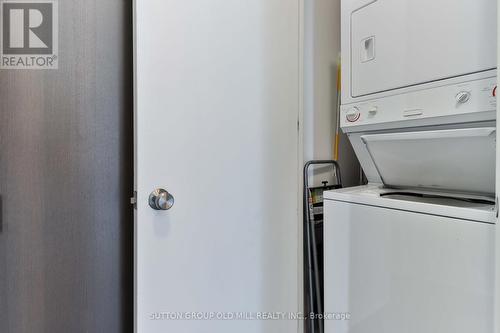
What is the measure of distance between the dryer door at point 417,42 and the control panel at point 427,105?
1.5 inches

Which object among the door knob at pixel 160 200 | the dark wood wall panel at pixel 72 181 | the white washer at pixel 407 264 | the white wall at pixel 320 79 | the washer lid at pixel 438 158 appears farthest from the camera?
the white wall at pixel 320 79

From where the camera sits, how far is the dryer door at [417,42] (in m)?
0.84

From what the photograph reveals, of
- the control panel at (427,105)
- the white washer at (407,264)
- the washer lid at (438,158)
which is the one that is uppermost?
the control panel at (427,105)

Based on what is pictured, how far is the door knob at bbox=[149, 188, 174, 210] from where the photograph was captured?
Result: 1.11 m

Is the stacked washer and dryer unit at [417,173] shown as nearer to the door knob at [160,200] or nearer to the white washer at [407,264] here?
the white washer at [407,264]

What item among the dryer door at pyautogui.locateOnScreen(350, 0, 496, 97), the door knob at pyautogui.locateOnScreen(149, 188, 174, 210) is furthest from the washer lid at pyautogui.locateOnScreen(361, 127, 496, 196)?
the door knob at pyautogui.locateOnScreen(149, 188, 174, 210)

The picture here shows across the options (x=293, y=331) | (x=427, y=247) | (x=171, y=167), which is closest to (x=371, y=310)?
(x=427, y=247)

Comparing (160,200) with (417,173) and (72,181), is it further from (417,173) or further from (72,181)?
(417,173)

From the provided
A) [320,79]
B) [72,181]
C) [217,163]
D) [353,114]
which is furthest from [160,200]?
[320,79]

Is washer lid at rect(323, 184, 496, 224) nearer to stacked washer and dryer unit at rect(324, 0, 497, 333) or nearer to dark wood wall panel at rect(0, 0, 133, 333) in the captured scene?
stacked washer and dryer unit at rect(324, 0, 497, 333)

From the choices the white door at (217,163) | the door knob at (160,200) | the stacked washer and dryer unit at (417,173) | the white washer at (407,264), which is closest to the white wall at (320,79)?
the white door at (217,163)

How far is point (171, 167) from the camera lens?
1148mm

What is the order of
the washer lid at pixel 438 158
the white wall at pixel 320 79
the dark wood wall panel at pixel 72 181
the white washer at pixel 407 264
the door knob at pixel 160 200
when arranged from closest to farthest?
the white washer at pixel 407 264, the washer lid at pixel 438 158, the door knob at pixel 160 200, the dark wood wall panel at pixel 72 181, the white wall at pixel 320 79

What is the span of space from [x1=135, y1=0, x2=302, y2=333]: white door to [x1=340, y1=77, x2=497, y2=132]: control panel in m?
0.31
